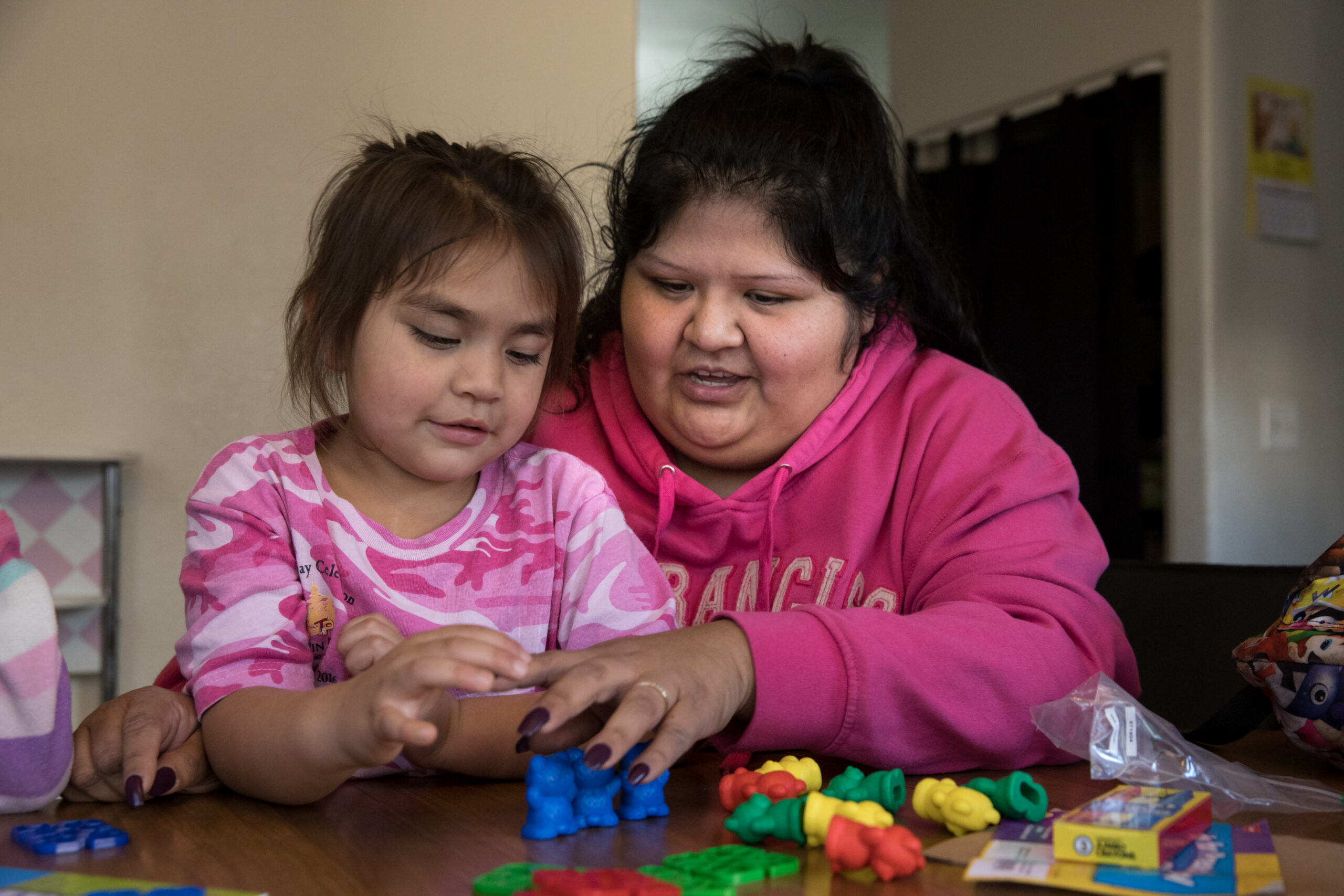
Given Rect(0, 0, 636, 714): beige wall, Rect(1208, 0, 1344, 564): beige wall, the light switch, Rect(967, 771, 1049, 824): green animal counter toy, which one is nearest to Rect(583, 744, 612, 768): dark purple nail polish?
Rect(967, 771, 1049, 824): green animal counter toy

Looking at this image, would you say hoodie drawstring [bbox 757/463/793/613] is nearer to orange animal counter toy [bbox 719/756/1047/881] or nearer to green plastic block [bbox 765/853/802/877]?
orange animal counter toy [bbox 719/756/1047/881]

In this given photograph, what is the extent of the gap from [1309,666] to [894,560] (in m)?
0.36

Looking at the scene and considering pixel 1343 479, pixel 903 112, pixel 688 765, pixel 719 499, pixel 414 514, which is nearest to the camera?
pixel 688 765

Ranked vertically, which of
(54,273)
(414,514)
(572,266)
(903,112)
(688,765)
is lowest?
(688,765)

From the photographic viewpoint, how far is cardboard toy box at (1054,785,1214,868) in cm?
57

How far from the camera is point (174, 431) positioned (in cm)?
250

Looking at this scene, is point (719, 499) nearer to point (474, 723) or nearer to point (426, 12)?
point (474, 723)

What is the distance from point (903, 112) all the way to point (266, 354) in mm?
2671

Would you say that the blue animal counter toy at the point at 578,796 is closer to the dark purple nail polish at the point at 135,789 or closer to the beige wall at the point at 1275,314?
the dark purple nail polish at the point at 135,789

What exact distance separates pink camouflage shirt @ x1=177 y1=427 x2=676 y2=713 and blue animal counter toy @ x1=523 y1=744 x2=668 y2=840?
0.86ft

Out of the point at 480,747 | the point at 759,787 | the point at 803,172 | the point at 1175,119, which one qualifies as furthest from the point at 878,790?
the point at 1175,119

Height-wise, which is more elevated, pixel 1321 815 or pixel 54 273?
pixel 54 273

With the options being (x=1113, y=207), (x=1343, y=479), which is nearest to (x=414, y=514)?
(x=1113, y=207)

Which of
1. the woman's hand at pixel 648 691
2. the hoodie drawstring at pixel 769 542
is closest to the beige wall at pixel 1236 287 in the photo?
the hoodie drawstring at pixel 769 542
